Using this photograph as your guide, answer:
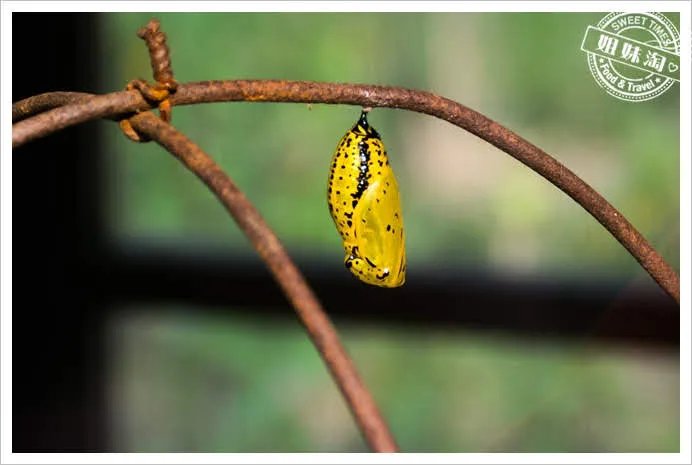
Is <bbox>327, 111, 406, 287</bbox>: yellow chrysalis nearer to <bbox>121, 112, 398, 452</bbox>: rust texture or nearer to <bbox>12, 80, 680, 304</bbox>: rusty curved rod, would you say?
<bbox>12, 80, 680, 304</bbox>: rusty curved rod

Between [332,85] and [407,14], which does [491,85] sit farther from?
[332,85]

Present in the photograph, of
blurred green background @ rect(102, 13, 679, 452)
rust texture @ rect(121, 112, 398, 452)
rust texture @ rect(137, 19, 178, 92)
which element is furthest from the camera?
blurred green background @ rect(102, 13, 679, 452)

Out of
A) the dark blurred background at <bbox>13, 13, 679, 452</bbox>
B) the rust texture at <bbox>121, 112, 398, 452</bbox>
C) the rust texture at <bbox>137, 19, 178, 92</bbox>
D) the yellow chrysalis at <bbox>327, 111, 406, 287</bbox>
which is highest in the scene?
the dark blurred background at <bbox>13, 13, 679, 452</bbox>

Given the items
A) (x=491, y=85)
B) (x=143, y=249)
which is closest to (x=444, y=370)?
(x=491, y=85)

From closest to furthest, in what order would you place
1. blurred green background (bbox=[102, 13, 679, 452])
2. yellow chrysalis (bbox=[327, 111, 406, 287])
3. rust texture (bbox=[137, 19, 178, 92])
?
rust texture (bbox=[137, 19, 178, 92]), yellow chrysalis (bbox=[327, 111, 406, 287]), blurred green background (bbox=[102, 13, 679, 452])

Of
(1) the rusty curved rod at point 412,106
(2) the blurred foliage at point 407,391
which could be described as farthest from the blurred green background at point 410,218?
(1) the rusty curved rod at point 412,106

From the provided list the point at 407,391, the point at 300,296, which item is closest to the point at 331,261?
the point at 407,391

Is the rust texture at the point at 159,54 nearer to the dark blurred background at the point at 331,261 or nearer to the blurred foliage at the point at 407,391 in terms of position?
the dark blurred background at the point at 331,261

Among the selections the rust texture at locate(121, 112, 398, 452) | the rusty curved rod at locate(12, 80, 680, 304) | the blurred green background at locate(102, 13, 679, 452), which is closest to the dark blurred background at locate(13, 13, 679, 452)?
the blurred green background at locate(102, 13, 679, 452)
